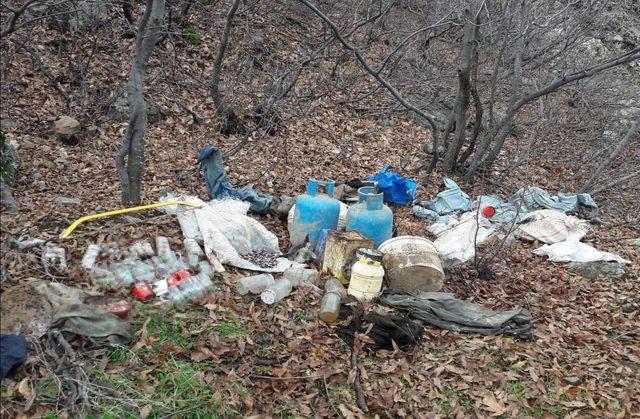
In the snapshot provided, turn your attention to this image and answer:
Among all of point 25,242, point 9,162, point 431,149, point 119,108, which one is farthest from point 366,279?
point 431,149

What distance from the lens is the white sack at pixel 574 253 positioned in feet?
19.3

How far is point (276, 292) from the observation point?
168 inches

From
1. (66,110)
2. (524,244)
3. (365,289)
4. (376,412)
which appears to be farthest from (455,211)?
(66,110)

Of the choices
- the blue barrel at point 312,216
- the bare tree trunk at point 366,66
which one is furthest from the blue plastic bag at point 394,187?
the blue barrel at point 312,216

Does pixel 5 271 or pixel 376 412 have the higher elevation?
pixel 5 271

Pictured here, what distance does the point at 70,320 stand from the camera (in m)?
3.30

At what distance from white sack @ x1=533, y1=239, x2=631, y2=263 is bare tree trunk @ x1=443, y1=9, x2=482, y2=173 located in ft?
9.56

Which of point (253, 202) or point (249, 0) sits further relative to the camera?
point (249, 0)

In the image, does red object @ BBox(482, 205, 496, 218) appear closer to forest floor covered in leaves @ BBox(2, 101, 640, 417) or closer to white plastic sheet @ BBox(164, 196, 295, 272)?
forest floor covered in leaves @ BBox(2, 101, 640, 417)

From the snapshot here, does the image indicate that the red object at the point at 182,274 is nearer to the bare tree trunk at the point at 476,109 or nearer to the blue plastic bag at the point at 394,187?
the blue plastic bag at the point at 394,187

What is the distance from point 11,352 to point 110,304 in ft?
2.43

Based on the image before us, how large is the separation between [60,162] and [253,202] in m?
2.46

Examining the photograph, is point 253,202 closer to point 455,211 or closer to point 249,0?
point 455,211

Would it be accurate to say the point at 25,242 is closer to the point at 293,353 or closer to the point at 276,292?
the point at 276,292
